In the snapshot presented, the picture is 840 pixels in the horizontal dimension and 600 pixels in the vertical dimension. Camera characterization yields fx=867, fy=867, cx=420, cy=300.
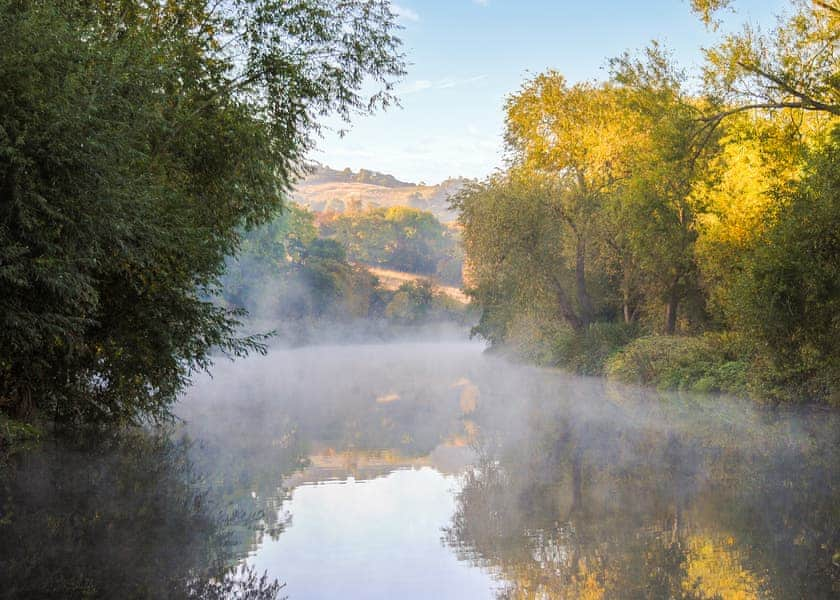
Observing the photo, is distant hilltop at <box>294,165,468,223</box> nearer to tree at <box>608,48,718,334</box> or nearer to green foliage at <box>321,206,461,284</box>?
green foliage at <box>321,206,461,284</box>

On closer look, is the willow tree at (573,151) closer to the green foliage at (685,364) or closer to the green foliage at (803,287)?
the green foliage at (685,364)

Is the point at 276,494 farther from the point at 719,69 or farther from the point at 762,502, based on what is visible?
the point at 719,69

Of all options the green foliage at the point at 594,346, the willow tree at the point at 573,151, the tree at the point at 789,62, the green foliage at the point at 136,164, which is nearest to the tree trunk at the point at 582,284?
the willow tree at the point at 573,151

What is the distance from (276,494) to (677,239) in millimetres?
17588

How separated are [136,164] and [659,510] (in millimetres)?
6934

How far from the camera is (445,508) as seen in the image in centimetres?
1012

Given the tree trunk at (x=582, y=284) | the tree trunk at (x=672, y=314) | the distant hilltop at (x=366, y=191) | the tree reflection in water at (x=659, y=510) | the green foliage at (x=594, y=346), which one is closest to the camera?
the tree reflection in water at (x=659, y=510)

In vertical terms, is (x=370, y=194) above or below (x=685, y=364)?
above

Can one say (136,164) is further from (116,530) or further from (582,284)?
(582,284)

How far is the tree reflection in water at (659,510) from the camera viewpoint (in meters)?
6.95

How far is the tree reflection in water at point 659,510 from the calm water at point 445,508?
3 cm

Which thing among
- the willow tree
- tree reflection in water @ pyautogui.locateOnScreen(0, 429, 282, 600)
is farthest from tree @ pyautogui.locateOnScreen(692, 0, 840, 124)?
tree reflection in water @ pyautogui.locateOnScreen(0, 429, 282, 600)

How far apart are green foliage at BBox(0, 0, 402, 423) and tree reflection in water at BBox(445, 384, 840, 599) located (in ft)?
14.5

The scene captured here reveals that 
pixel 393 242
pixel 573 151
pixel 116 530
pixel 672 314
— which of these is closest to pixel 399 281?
pixel 393 242
